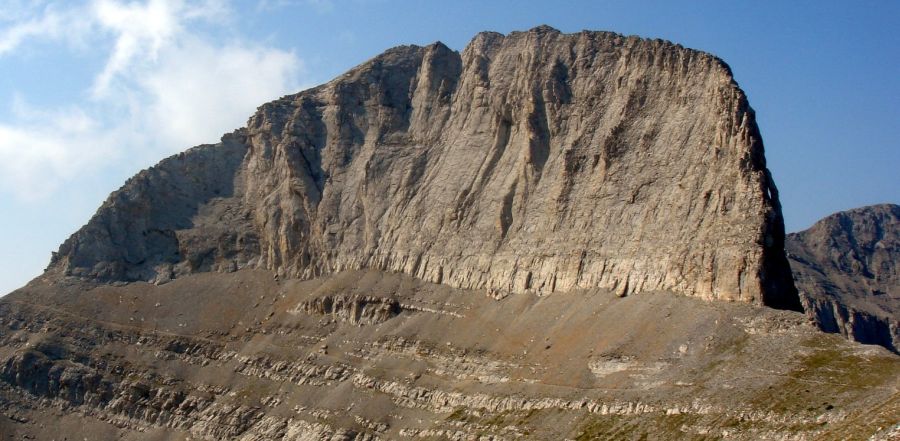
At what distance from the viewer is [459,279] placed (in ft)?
458

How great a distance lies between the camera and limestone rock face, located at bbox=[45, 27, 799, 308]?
114750mm

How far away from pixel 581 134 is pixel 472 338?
30.6 meters

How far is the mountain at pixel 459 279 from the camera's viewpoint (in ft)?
327

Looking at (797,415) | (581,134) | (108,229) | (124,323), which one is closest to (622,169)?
(581,134)

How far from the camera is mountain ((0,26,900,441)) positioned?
327 ft

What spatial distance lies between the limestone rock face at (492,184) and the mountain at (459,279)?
1.10 feet

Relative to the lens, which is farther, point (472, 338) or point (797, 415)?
point (472, 338)

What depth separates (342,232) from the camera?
159000mm

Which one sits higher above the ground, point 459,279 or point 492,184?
point 492,184

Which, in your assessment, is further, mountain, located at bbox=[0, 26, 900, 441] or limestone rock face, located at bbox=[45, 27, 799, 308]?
limestone rock face, located at bbox=[45, 27, 799, 308]

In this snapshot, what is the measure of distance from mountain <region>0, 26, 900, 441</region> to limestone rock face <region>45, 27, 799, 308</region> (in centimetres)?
34

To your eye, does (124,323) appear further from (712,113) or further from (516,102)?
(712,113)

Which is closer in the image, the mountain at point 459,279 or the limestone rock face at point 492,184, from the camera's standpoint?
the mountain at point 459,279

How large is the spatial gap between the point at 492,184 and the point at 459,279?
14.9 m
